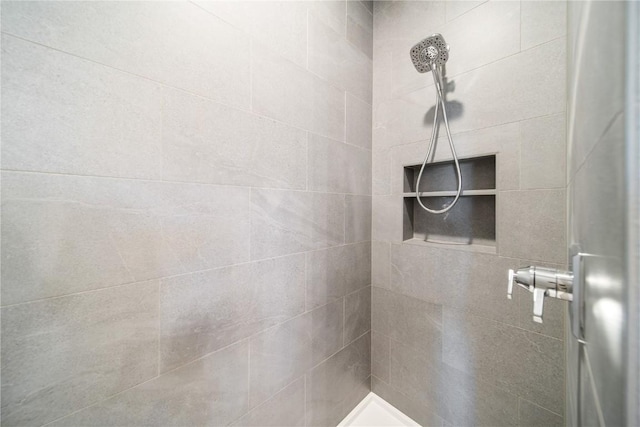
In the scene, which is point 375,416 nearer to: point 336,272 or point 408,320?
point 408,320

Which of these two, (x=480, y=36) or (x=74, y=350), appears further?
(x=480, y=36)

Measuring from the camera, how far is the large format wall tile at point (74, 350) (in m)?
0.51

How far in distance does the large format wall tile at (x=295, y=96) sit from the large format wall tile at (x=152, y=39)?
2.2 inches

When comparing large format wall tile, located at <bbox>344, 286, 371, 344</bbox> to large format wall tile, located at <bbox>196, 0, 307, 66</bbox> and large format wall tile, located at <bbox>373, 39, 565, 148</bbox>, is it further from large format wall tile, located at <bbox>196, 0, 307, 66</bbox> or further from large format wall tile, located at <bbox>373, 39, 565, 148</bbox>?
large format wall tile, located at <bbox>196, 0, 307, 66</bbox>

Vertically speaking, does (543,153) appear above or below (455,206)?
above

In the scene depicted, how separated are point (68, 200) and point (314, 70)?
1.02 meters

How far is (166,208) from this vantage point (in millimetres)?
699

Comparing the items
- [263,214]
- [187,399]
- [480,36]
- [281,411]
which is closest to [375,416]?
[281,411]

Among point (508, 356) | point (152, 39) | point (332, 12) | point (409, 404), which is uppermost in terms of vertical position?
point (332, 12)

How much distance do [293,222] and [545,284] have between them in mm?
800

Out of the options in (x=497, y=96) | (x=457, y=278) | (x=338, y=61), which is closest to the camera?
(x=497, y=96)

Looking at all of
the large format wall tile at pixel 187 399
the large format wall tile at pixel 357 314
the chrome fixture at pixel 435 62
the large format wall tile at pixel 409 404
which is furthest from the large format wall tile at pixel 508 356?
the large format wall tile at pixel 187 399

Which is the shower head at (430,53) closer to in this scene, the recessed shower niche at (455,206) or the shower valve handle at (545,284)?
the recessed shower niche at (455,206)

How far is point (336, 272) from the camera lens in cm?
125
